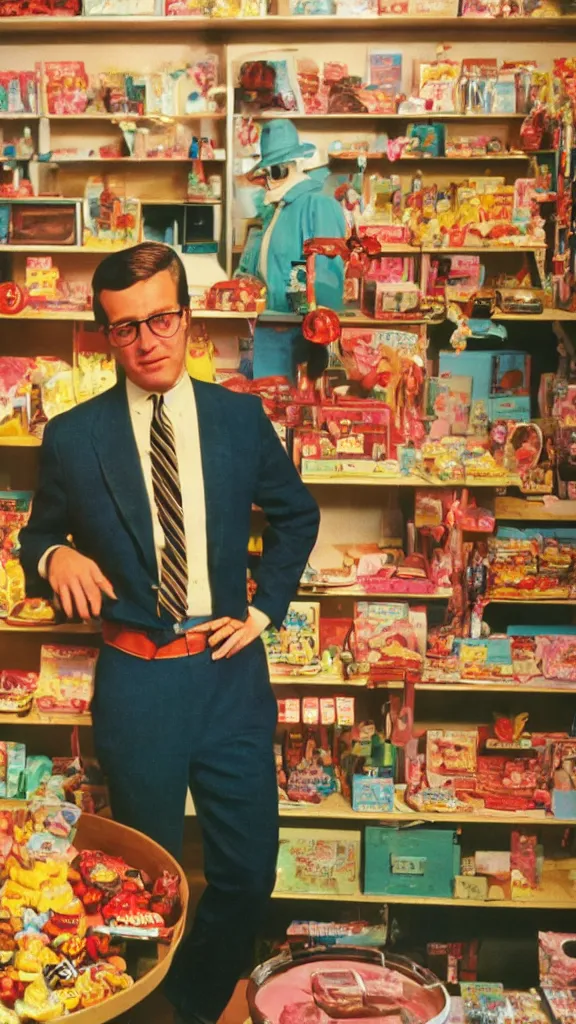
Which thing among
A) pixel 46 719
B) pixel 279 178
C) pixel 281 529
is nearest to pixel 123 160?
pixel 279 178

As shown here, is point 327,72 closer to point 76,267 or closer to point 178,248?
point 178,248

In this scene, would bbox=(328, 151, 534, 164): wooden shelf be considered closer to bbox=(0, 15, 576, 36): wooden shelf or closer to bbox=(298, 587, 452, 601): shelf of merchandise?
bbox=(0, 15, 576, 36): wooden shelf

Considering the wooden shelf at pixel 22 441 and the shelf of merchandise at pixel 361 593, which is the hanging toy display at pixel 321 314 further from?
the wooden shelf at pixel 22 441

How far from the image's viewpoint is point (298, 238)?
8.91 feet

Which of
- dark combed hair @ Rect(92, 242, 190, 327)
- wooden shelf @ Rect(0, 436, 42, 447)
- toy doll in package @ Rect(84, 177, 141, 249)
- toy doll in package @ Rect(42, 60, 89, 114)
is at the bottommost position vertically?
wooden shelf @ Rect(0, 436, 42, 447)

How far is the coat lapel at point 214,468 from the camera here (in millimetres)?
2504

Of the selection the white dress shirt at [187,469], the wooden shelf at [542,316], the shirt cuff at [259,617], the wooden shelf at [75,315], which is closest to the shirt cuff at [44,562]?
the white dress shirt at [187,469]

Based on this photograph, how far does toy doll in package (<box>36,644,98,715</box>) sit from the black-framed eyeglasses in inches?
35.5

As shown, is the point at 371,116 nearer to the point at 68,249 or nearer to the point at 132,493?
the point at 68,249

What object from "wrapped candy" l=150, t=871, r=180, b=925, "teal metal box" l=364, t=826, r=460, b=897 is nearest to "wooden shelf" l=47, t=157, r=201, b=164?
"wrapped candy" l=150, t=871, r=180, b=925

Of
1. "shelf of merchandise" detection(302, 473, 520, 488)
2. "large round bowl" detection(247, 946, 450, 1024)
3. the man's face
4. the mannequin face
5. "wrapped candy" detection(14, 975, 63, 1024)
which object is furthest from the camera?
"shelf of merchandise" detection(302, 473, 520, 488)

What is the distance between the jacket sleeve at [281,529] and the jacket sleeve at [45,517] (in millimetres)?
474

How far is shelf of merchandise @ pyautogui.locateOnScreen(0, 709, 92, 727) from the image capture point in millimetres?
2891

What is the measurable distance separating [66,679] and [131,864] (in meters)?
0.70
